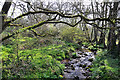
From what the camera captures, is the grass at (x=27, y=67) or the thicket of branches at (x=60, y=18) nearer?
the thicket of branches at (x=60, y=18)

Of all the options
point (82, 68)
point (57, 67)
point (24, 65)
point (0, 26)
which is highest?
point (0, 26)

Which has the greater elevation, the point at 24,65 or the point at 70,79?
the point at 24,65

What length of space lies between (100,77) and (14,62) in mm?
5791

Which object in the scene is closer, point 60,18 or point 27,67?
point 27,67

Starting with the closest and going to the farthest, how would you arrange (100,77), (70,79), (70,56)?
(100,77), (70,79), (70,56)

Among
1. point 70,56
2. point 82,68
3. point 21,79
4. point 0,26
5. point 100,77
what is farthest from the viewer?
point 70,56

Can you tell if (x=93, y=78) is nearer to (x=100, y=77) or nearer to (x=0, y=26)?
(x=100, y=77)

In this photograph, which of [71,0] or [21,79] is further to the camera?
[71,0]

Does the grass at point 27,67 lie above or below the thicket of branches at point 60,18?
below

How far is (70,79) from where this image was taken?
819cm

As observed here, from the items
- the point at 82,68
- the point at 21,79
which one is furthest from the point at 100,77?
the point at 21,79

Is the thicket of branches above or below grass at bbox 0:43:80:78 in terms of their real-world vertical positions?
above

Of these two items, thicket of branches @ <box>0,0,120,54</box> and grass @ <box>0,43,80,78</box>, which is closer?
thicket of branches @ <box>0,0,120,54</box>

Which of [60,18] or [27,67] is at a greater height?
[60,18]
